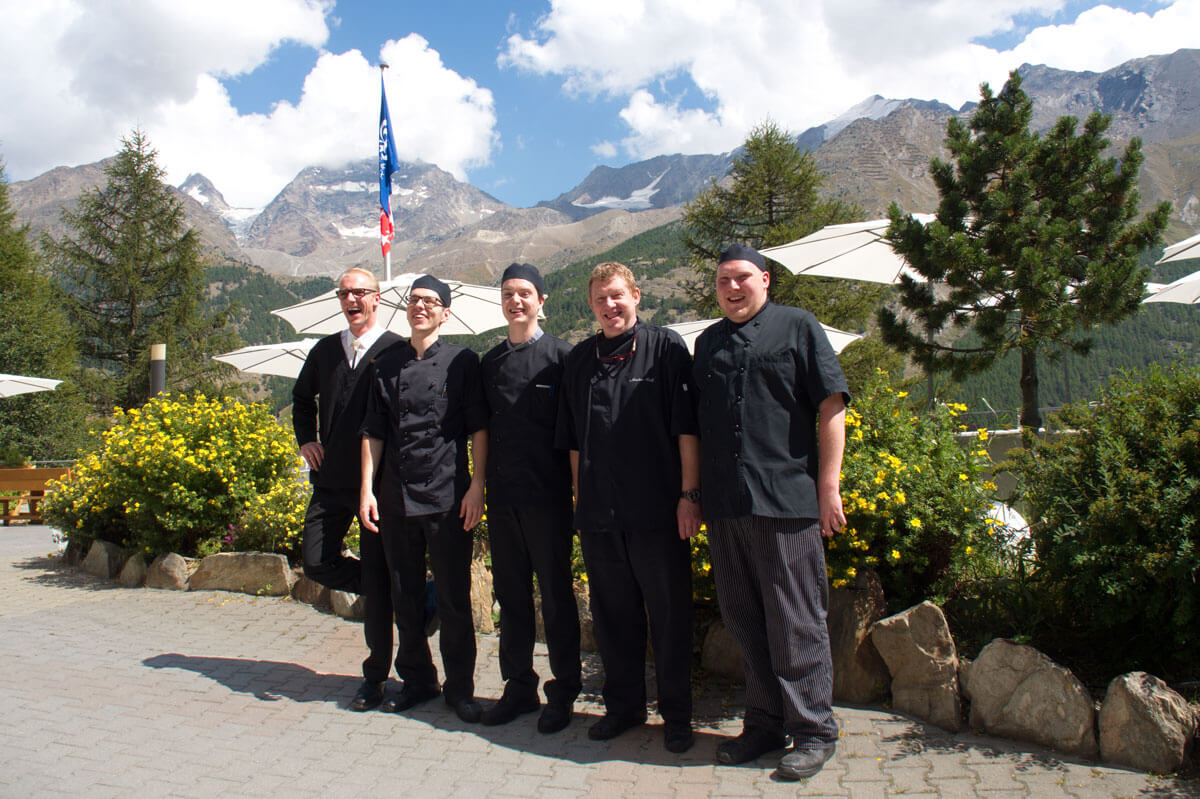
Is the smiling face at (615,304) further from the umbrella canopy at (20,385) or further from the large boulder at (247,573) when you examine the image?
the umbrella canopy at (20,385)

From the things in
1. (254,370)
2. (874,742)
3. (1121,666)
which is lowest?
(874,742)

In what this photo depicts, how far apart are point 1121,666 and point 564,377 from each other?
2765 millimetres

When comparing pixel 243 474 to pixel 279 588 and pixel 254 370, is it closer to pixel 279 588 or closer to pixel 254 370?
pixel 279 588

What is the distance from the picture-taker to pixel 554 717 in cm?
378

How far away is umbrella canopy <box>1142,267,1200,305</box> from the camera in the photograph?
8.09 metres

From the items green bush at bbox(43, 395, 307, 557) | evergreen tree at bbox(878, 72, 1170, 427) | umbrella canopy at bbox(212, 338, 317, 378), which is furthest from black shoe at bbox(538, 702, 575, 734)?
umbrella canopy at bbox(212, 338, 317, 378)

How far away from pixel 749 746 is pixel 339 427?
2623mm

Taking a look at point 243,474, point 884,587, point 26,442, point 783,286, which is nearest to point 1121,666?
point 884,587

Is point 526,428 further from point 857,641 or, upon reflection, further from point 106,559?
point 106,559

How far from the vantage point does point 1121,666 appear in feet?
11.4

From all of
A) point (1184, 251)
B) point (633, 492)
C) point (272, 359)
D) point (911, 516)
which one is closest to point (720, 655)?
point (911, 516)

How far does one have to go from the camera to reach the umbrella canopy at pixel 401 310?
9.39 m

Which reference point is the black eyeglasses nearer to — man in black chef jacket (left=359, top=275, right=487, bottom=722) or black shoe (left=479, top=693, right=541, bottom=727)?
man in black chef jacket (left=359, top=275, right=487, bottom=722)

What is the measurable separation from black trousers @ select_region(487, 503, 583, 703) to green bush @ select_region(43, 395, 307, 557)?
337 centimetres
